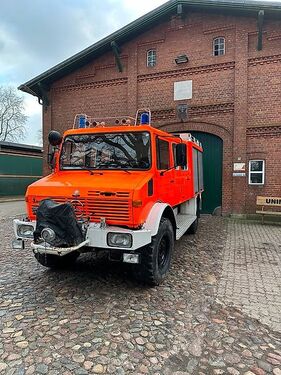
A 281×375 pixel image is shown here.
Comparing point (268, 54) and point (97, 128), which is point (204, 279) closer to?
point (97, 128)

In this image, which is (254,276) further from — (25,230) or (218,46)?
(218,46)

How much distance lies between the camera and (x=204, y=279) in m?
5.34

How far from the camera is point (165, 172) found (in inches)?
211

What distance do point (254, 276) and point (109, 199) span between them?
Result: 312cm

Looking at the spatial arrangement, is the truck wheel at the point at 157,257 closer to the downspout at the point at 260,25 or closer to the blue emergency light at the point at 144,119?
the blue emergency light at the point at 144,119

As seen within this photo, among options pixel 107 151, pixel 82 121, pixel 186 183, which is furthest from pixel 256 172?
pixel 107 151

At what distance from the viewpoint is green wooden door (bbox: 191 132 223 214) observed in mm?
12641

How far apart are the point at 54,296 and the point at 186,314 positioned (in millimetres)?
1878

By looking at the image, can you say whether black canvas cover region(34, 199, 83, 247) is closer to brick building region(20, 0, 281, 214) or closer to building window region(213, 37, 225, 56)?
brick building region(20, 0, 281, 214)

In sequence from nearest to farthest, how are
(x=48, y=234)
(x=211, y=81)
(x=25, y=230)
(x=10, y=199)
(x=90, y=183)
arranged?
1. (x=48, y=234)
2. (x=90, y=183)
3. (x=25, y=230)
4. (x=211, y=81)
5. (x=10, y=199)

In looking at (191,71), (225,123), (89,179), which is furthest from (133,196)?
(191,71)

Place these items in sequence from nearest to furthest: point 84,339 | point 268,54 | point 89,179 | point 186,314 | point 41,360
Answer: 1. point 41,360
2. point 84,339
3. point 186,314
4. point 89,179
5. point 268,54

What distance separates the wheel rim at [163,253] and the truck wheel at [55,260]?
1368 mm

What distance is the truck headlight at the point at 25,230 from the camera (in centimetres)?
462
